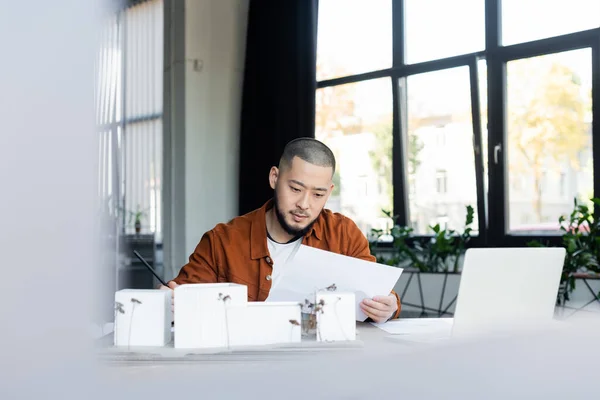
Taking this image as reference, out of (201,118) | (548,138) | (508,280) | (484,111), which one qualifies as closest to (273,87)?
(201,118)

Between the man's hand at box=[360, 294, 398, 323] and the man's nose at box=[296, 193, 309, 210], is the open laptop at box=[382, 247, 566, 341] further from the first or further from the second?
the man's nose at box=[296, 193, 309, 210]

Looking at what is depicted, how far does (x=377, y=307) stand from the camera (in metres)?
1.75

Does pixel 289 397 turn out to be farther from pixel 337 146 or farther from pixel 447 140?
pixel 337 146

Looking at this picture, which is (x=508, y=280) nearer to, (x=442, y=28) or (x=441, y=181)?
(x=441, y=181)

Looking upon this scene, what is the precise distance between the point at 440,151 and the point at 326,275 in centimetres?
351

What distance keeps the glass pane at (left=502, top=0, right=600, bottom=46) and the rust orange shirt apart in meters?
2.79

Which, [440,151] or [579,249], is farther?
[440,151]

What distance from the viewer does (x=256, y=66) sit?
19.4ft

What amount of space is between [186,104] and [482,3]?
2572 millimetres

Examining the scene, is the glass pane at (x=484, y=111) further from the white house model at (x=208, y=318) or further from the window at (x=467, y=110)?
the white house model at (x=208, y=318)

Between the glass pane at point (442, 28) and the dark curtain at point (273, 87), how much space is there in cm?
81

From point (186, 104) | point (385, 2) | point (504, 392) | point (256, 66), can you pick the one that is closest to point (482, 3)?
point (385, 2)

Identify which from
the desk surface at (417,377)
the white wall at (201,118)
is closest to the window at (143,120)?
the white wall at (201,118)

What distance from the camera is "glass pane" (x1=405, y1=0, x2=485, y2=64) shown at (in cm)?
480
